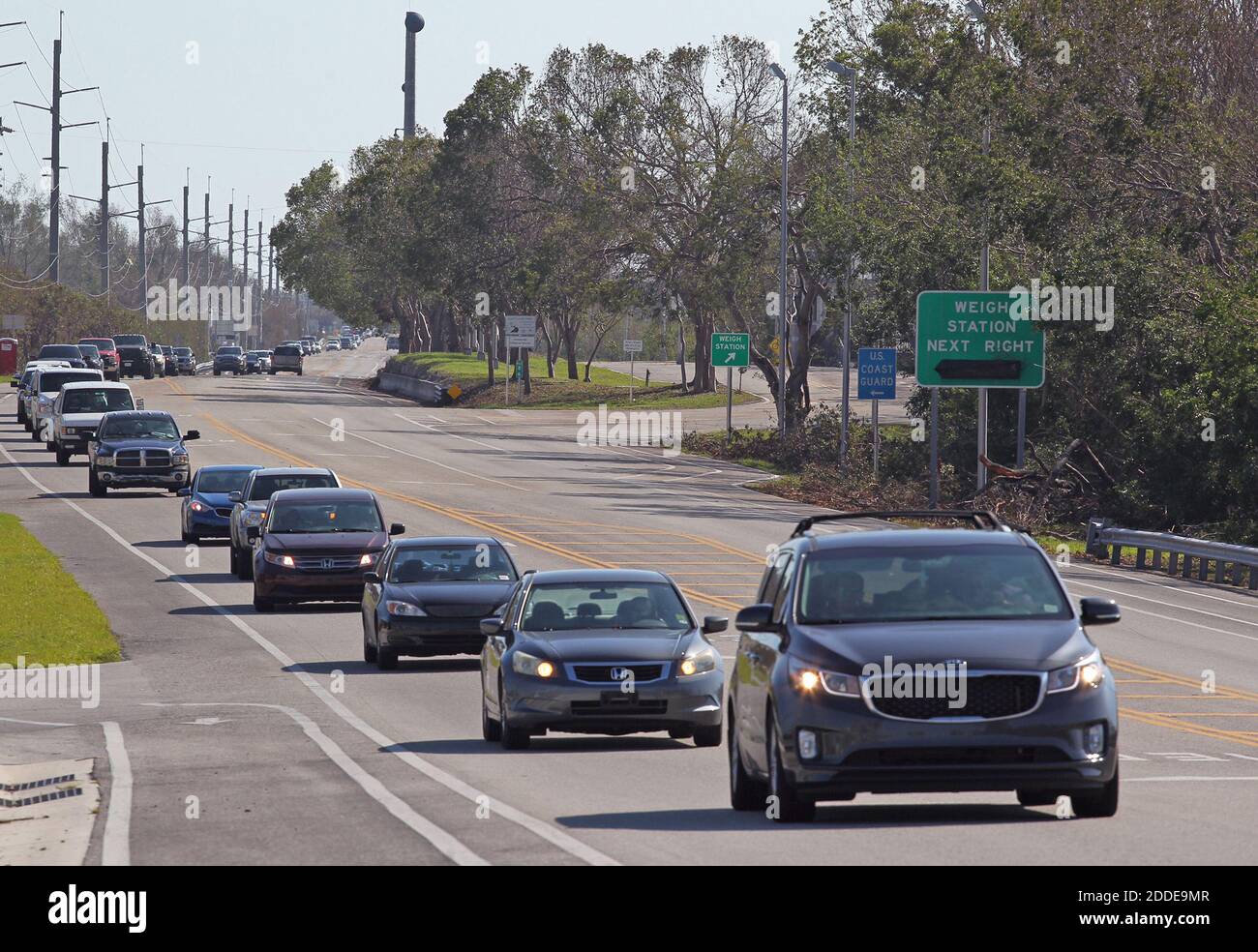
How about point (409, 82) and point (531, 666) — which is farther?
point (409, 82)

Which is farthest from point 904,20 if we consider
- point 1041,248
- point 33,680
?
point 33,680

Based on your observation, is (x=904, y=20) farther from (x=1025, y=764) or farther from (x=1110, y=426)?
(x=1025, y=764)

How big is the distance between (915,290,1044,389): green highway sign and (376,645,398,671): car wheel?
897 inches

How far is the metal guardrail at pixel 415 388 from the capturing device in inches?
3688

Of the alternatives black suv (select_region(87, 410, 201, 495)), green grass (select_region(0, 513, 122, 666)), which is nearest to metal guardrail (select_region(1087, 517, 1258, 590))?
green grass (select_region(0, 513, 122, 666))

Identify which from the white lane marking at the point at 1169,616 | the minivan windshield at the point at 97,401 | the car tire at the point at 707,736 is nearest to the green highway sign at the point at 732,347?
the minivan windshield at the point at 97,401

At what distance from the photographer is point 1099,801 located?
37.3 feet

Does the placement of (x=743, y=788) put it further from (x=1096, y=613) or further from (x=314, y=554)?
(x=314, y=554)

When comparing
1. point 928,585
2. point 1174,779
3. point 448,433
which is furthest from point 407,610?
point 448,433

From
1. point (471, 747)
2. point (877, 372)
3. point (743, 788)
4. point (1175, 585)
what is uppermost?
point (877, 372)

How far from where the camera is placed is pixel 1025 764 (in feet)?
35.9

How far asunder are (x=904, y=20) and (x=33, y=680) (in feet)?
171

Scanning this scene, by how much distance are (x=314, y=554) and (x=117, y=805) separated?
15.3 metres

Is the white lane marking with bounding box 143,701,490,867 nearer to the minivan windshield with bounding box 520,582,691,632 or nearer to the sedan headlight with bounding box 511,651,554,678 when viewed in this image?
the sedan headlight with bounding box 511,651,554,678
